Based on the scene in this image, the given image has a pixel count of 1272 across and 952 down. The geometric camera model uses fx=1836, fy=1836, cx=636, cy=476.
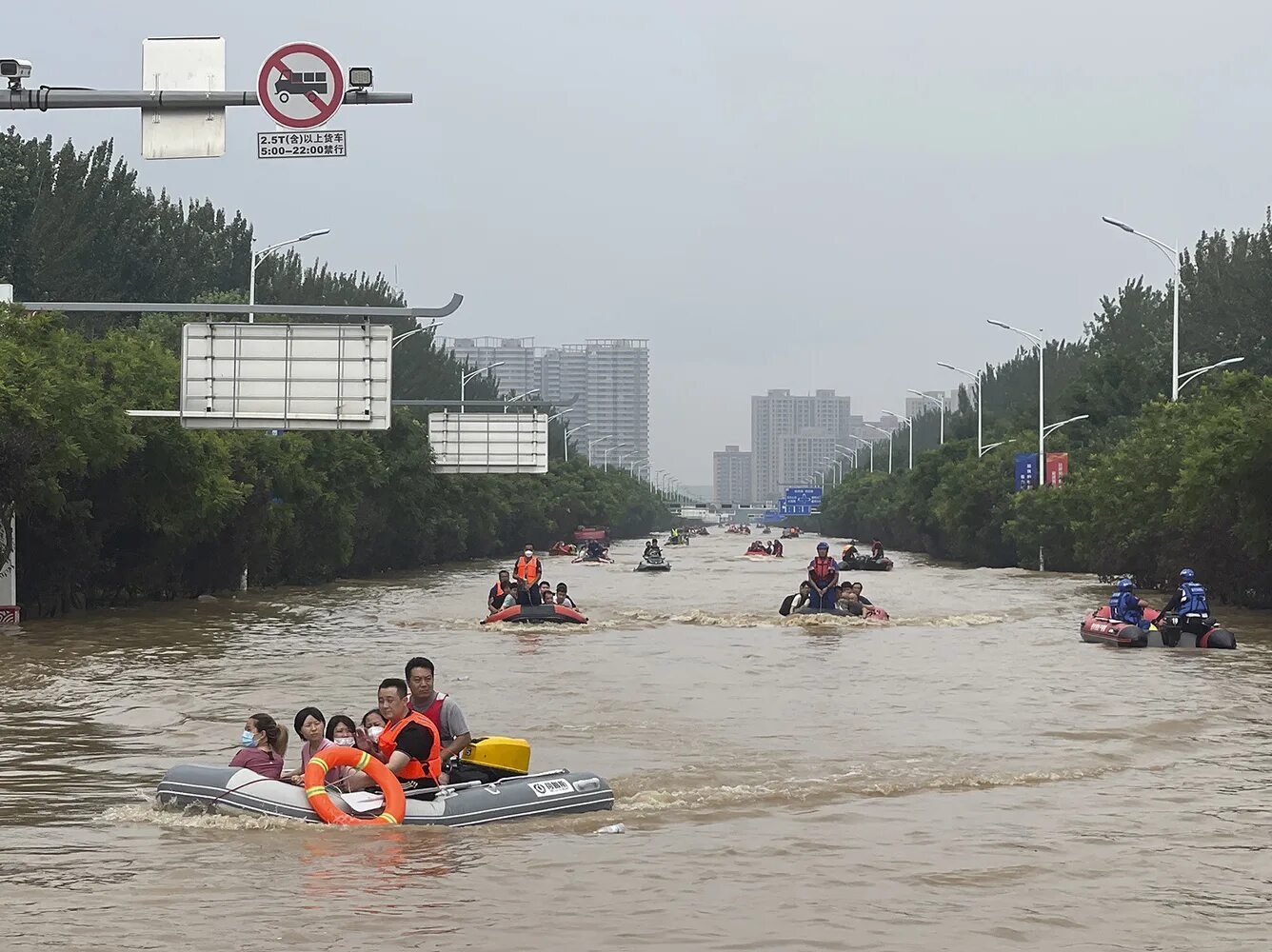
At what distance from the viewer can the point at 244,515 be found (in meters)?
48.9

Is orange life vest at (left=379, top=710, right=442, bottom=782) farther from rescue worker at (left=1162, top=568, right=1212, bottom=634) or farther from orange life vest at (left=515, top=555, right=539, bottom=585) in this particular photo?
orange life vest at (left=515, top=555, right=539, bottom=585)

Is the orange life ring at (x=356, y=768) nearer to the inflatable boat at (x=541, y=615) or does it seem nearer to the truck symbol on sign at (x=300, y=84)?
the truck symbol on sign at (x=300, y=84)

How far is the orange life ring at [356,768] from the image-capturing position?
46.6 feet

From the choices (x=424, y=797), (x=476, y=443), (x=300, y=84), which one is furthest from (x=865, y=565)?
(x=300, y=84)

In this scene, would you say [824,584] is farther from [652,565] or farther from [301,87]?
[652,565]

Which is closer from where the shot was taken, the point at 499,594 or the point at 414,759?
the point at 414,759

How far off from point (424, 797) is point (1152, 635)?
20.6 meters

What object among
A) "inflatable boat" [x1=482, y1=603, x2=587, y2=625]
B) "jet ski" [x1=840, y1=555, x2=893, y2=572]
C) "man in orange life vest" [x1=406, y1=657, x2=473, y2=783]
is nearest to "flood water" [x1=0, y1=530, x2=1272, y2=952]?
"man in orange life vest" [x1=406, y1=657, x2=473, y2=783]

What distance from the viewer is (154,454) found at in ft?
137

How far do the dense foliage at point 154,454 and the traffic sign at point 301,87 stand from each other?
→ 2134 centimetres

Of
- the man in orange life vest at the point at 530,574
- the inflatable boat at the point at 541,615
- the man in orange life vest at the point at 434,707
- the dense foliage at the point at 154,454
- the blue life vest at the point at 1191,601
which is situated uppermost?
the dense foliage at the point at 154,454

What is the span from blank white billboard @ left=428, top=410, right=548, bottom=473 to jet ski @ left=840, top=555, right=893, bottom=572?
17.4 m

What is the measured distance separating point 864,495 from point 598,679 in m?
130

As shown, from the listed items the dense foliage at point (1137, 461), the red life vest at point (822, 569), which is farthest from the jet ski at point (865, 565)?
the red life vest at point (822, 569)
